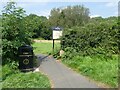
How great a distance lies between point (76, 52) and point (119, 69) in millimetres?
4858

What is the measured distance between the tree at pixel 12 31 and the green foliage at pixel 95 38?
159 inches

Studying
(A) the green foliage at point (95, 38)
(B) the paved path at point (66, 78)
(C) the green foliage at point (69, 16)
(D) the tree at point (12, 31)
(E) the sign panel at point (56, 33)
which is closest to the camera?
(B) the paved path at point (66, 78)

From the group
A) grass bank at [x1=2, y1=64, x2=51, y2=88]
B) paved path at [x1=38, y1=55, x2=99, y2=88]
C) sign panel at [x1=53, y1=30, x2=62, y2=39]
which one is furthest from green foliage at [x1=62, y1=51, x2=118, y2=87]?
sign panel at [x1=53, y1=30, x2=62, y2=39]

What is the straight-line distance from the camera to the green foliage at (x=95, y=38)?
14.4m

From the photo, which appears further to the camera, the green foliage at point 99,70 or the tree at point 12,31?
the tree at point 12,31

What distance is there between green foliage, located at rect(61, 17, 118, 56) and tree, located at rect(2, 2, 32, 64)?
4042 mm

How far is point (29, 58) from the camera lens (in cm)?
1128

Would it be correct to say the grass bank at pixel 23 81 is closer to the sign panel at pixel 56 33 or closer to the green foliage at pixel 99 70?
the green foliage at pixel 99 70

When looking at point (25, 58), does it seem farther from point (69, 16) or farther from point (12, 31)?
point (69, 16)

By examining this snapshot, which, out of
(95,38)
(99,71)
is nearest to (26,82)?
(99,71)

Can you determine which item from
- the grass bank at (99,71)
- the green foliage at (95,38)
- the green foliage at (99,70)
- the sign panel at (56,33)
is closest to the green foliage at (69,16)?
the sign panel at (56,33)

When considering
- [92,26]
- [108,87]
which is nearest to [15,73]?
[108,87]

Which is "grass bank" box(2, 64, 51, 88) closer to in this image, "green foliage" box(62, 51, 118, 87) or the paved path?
the paved path

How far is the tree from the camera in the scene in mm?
11047
